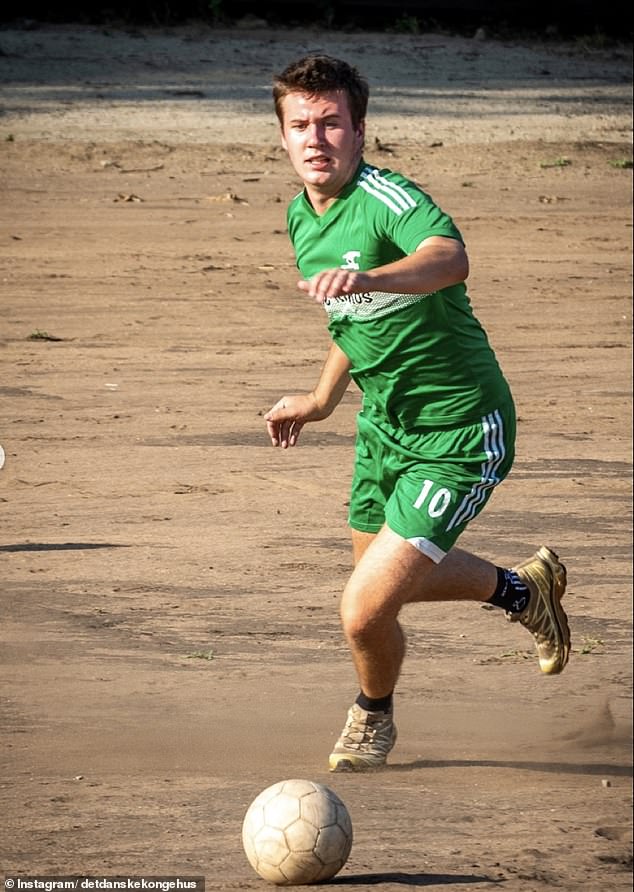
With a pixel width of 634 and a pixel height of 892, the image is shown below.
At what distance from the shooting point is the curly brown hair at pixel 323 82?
15.1 feet

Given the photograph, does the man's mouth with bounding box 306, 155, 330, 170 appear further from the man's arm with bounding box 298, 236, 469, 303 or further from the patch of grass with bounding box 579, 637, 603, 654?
the patch of grass with bounding box 579, 637, 603, 654

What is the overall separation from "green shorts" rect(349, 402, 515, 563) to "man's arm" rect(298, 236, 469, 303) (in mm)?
520

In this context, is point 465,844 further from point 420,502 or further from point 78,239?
point 78,239

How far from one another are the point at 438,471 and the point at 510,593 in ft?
2.21

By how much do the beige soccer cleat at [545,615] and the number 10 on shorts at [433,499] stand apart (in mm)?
707

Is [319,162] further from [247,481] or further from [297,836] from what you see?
[247,481]

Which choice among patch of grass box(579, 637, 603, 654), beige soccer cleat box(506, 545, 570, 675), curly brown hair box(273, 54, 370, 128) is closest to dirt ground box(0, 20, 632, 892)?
patch of grass box(579, 637, 603, 654)

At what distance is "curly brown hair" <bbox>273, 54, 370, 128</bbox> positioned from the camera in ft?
15.1

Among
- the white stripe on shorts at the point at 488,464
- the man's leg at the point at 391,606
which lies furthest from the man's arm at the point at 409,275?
the man's leg at the point at 391,606

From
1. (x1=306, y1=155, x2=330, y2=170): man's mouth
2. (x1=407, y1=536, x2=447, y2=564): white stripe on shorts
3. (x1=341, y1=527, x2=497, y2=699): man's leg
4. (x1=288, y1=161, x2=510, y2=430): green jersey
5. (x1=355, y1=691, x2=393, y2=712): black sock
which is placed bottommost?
(x1=355, y1=691, x2=393, y2=712): black sock

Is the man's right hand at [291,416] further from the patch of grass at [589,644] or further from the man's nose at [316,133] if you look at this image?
the patch of grass at [589,644]

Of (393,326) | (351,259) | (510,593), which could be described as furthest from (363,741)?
(351,259)

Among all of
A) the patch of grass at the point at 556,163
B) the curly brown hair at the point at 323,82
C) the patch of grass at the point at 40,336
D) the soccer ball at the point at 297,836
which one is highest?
the curly brown hair at the point at 323,82

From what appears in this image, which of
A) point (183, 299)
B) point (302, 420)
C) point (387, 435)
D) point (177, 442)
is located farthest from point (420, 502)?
point (183, 299)
